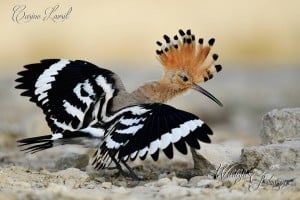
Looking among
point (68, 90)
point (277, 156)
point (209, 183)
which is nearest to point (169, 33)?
point (68, 90)

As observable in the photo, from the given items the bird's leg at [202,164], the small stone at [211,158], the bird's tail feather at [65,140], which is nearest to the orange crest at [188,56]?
the small stone at [211,158]

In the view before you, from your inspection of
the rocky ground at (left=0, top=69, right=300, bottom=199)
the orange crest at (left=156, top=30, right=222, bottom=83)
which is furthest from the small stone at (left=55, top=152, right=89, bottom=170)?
the orange crest at (left=156, top=30, right=222, bottom=83)

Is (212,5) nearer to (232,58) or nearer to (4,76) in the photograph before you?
(232,58)

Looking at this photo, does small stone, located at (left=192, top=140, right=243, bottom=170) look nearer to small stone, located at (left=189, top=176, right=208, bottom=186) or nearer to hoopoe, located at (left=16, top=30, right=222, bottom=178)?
small stone, located at (left=189, top=176, right=208, bottom=186)

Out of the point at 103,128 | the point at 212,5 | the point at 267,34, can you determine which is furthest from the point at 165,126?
the point at 212,5

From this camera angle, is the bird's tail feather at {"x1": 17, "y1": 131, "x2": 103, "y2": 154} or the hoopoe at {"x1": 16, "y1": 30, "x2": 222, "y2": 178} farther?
the bird's tail feather at {"x1": 17, "y1": 131, "x2": 103, "y2": 154}

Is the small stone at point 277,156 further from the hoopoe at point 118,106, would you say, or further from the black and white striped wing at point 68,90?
the black and white striped wing at point 68,90

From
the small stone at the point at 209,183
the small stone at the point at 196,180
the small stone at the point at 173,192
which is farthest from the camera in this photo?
the small stone at the point at 196,180

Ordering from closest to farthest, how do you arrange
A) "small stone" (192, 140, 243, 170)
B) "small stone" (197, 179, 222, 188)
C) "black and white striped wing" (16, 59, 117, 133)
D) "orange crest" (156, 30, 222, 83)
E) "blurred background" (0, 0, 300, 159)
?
"small stone" (197, 179, 222, 188), "small stone" (192, 140, 243, 170), "black and white striped wing" (16, 59, 117, 133), "orange crest" (156, 30, 222, 83), "blurred background" (0, 0, 300, 159)
